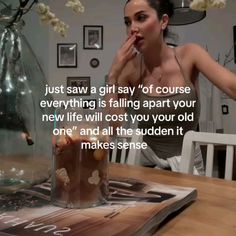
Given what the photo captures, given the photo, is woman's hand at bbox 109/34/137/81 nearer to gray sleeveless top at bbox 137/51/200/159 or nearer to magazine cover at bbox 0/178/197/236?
gray sleeveless top at bbox 137/51/200/159

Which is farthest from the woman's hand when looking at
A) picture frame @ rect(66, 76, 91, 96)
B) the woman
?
picture frame @ rect(66, 76, 91, 96)

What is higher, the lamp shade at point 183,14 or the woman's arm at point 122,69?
the lamp shade at point 183,14

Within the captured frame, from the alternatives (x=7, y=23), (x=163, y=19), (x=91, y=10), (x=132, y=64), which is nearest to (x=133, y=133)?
(x=132, y=64)

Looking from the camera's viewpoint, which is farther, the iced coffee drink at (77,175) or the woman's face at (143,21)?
the woman's face at (143,21)

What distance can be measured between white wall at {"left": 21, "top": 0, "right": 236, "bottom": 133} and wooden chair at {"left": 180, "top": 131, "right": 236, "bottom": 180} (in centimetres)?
220

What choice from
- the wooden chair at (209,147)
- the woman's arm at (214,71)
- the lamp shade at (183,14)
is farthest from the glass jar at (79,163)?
the lamp shade at (183,14)

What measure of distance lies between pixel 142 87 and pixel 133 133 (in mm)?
307

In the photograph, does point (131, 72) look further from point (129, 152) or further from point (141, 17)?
point (129, 152)

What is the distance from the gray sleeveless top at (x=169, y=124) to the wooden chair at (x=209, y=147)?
0.34 metres

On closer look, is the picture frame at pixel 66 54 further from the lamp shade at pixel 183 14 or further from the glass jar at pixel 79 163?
the glass jar at pixel 79 163

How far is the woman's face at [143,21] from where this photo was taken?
55.5 inches

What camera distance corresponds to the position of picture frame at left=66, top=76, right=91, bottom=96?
3.11 metres

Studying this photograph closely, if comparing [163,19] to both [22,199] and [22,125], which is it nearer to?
[22,125]

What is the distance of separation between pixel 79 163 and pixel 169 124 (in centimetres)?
90
